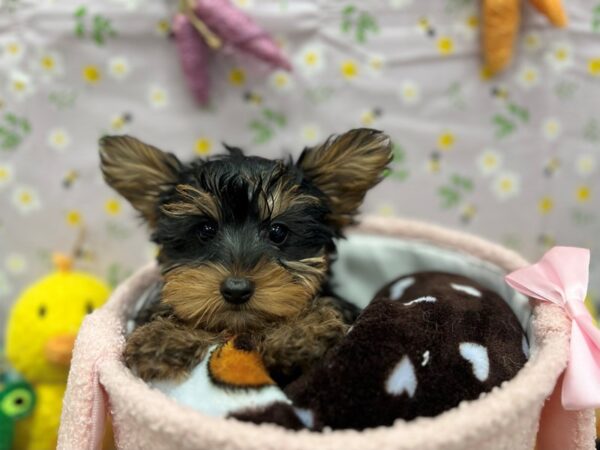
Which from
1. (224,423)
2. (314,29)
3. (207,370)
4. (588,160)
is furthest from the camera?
Answer: (588,160)

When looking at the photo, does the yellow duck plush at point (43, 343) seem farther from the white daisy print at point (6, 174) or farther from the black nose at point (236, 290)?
the black nose at point (236, 290)

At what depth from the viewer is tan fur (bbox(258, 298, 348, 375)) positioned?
1.32 meters

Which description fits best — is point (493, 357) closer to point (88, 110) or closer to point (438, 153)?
point (438, 153)

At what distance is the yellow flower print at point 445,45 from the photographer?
2.44m

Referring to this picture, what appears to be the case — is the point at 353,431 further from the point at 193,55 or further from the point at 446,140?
the point at 446,140

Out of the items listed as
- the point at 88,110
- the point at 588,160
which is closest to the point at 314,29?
the point at 88,110

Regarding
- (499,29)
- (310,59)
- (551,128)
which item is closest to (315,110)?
(310,59)

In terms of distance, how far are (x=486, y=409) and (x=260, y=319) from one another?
21.8 inches

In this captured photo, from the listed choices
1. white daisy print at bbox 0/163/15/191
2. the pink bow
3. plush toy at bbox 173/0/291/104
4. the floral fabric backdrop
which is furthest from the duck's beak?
the pink bow

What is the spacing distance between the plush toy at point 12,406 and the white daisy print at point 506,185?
6.93ft

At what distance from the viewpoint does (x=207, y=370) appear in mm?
1282

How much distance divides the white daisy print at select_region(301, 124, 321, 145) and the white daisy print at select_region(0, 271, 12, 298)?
1.47m

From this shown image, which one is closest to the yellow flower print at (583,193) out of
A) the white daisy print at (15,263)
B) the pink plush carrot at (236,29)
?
the pink plush carrot at (236,29)

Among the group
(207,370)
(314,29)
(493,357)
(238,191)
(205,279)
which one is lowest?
(493,357)
